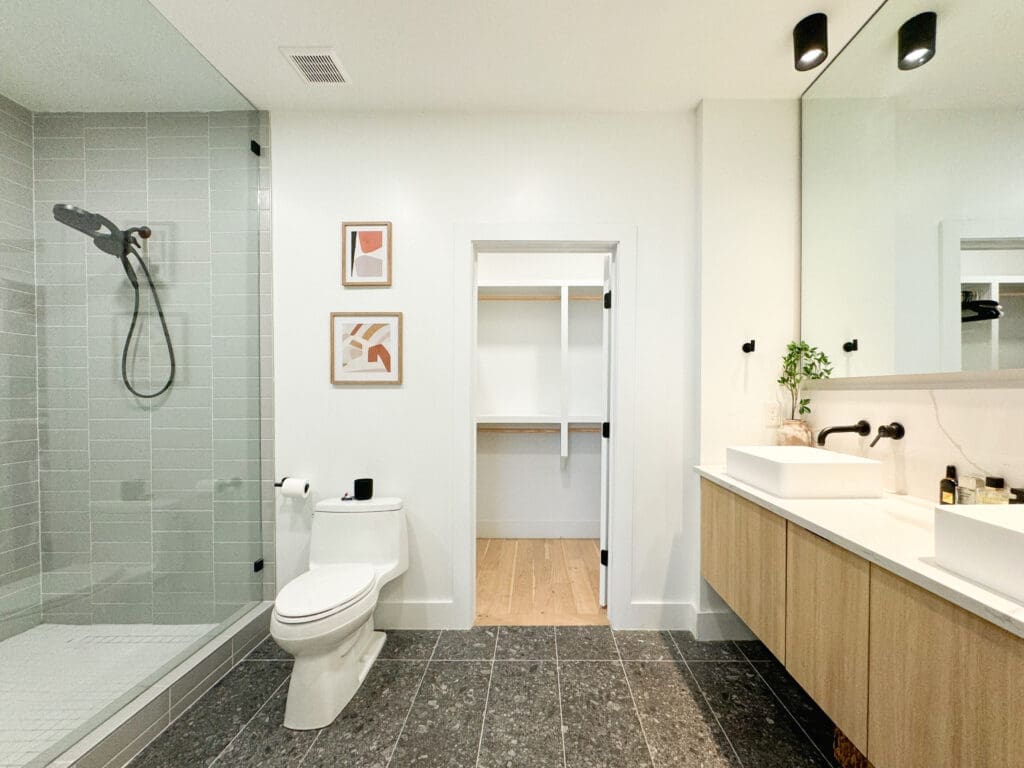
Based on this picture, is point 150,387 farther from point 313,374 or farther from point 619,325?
point 619,325

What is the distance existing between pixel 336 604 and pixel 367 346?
1.12 meters

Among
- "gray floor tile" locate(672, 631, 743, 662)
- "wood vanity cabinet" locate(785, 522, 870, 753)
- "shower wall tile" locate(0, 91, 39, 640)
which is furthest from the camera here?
"gray floor tile" locate(672, 631, 743, 662)

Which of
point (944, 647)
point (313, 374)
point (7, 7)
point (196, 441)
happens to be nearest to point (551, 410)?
point (313, 374)

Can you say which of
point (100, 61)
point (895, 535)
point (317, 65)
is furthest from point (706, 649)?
point (100, 61)

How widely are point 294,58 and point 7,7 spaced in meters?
0.89

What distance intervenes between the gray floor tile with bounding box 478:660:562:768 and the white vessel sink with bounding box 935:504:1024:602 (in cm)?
122

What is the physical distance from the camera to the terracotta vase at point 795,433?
69.5 inches

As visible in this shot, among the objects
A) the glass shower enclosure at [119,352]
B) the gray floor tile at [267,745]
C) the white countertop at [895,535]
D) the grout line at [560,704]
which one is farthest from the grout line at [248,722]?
the white countertop at [895,535]

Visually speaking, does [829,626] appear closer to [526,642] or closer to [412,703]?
[526,642]

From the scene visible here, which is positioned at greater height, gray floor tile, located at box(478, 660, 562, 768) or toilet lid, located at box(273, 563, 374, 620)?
toilet lid, located at box(273, 563, 374, 620)

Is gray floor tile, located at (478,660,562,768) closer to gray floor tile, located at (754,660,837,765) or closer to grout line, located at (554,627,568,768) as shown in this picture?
grout line, located at (554,627,568,768)

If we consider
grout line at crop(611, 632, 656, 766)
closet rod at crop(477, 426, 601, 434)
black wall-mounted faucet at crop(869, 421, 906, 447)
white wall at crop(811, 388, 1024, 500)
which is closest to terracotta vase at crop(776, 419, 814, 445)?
white wall at crop(811, 388, 1024, 500)

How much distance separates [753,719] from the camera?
1.42 metres

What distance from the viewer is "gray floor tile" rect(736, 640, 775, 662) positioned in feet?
5.71
